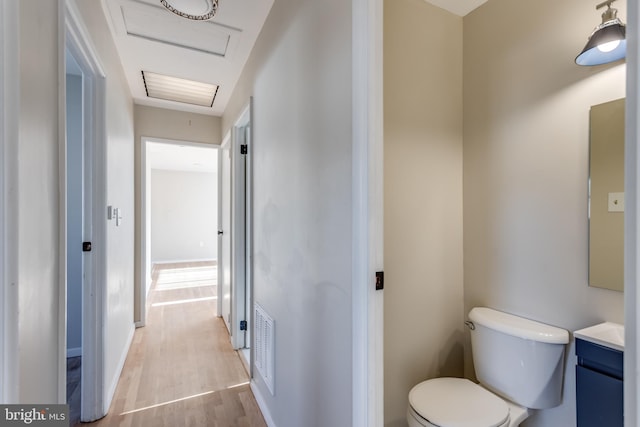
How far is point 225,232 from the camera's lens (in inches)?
135

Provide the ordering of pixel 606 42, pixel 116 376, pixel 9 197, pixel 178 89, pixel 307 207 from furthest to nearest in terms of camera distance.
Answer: pixel 178 89, pixel 116 376, pixel 307 207, pixel 606 42, pixel 9 197

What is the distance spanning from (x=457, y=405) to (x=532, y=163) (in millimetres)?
1227

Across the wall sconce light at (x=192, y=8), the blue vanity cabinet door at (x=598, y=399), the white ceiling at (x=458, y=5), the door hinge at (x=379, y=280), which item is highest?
the white ceiling at (x=458, y=5)

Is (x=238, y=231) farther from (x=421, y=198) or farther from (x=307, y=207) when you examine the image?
(x=421, y=198)

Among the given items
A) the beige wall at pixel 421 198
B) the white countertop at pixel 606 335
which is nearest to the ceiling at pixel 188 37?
the beige wall at pixel 421 198

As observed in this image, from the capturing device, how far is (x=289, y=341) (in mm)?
1555

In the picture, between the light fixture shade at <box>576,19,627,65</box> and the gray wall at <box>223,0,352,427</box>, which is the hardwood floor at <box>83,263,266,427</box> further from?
the light fixture shade at <box>576,19,627,65</box>

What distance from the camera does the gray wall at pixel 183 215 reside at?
7473 millimetres

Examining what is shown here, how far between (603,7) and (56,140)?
2306 mm

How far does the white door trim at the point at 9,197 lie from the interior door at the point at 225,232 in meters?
2.39

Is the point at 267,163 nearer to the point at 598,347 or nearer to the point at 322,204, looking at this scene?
the point at 322,204

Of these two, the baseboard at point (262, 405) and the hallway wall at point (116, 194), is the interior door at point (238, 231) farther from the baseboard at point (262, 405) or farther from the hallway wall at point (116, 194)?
the hallway wall at point (116, 194)

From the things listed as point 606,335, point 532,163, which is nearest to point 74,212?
point 532,163

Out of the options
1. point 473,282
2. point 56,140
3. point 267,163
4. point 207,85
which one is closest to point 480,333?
point 473,282
